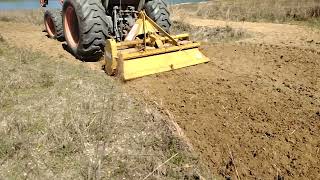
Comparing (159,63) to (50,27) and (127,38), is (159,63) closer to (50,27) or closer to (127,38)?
(127,38)

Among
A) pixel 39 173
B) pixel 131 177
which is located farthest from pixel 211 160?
pixel 39 173

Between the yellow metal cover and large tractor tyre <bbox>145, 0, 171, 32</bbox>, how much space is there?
3.88ft

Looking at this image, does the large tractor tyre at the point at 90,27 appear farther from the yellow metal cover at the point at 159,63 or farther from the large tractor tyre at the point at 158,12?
the large tractor tyre at the point at 158,12

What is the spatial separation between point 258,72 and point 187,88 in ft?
4.27

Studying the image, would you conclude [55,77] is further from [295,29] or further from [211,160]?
[295,29]

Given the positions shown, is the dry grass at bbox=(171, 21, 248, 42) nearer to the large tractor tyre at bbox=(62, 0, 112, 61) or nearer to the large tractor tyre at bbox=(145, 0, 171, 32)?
the large tractor tyre at bbox=(145, 0, 171, 32)

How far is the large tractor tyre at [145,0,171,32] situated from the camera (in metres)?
7.26

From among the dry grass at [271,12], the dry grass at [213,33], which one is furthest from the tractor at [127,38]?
the dry grass at [271,12]

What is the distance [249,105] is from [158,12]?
318cm

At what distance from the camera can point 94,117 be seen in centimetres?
405

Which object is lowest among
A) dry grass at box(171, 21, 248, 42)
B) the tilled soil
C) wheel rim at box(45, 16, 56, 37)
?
the tilled soil

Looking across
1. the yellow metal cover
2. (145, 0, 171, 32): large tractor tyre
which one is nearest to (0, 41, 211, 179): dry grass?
the yellow metal cover

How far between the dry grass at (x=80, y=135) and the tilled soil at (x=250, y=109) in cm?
41

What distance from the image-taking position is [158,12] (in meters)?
7.29
